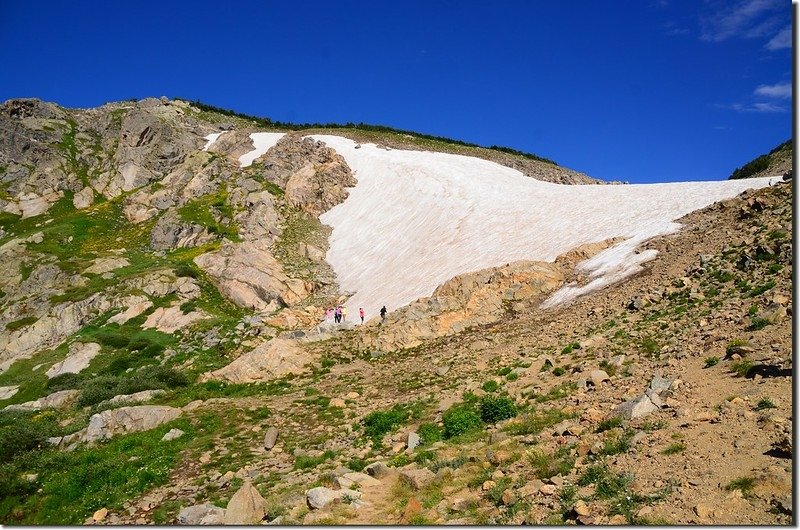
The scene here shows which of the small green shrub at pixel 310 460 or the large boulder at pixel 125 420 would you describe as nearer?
the small green shrub at pixel 310 460

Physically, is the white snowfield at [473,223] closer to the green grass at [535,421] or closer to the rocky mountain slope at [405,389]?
the rocky mountain slope at [405,389]

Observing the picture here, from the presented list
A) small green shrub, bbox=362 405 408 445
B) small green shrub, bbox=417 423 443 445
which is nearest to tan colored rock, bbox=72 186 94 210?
small green shrub, bbox=362 405 408 445

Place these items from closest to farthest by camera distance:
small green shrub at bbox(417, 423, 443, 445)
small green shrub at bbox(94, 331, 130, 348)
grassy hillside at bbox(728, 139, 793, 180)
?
small green shrub at bbox(417, 423, 443, 445) < small green shrub at bbox(94, 331, 130, 348) < grassy hillside at bbox(728, 139, 793, 180)

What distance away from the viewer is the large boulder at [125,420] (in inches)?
707

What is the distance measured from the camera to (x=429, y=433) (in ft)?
45.3

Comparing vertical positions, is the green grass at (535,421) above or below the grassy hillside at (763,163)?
below

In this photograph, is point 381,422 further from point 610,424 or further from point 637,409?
point 637,409

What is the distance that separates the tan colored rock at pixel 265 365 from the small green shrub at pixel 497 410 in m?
13.0

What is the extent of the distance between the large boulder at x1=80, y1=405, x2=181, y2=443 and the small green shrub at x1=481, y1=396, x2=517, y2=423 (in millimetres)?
12342

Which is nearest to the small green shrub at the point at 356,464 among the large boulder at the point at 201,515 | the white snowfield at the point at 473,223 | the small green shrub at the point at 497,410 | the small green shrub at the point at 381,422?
the small green shrub at the point at 381,422

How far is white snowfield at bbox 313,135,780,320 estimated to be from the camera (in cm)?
3083

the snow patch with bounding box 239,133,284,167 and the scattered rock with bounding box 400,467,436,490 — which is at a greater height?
the snow patch with bounding box 239,133,284,167

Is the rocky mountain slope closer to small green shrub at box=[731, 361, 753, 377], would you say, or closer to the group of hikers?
small green shrub at box=[731, 361, 753, 377]

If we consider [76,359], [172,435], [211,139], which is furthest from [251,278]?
[211,139]
